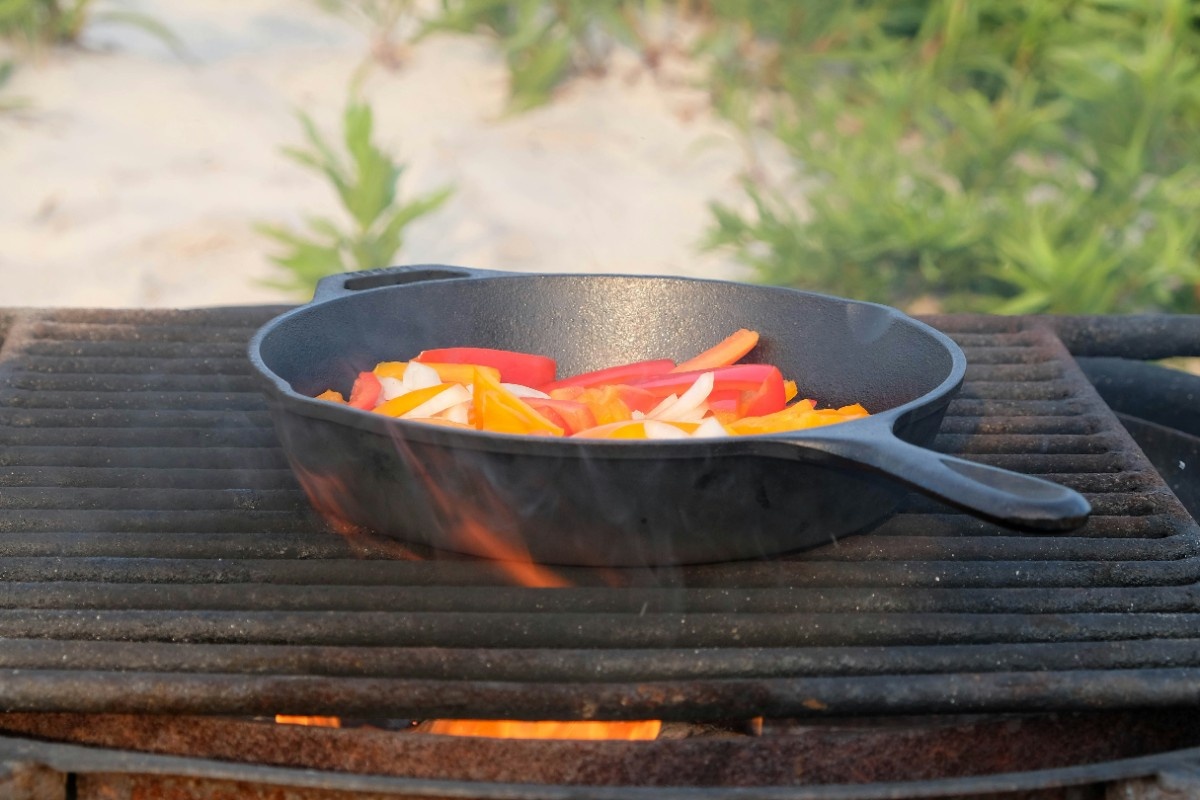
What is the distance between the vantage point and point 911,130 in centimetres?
536

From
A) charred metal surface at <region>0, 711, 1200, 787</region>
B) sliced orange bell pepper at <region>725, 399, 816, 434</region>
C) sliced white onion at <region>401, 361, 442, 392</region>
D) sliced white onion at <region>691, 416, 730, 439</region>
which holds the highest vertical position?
sliced white onion at <region>691, 416, 730, 439</region>

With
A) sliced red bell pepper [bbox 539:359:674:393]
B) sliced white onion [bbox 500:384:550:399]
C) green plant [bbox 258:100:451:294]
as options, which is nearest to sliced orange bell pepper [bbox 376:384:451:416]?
sliced white onion [bbox 500:384:550:399]

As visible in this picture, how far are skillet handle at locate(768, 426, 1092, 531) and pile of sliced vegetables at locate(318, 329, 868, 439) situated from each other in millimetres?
214

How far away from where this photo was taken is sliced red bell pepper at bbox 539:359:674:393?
180 cm

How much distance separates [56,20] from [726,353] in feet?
14.8

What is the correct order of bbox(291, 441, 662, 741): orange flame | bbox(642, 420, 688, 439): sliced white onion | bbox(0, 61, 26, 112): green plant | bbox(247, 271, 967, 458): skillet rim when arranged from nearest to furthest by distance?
bbox(247, 271, 967, 458): skillet rim
bbox(291, 441, 662, 741): orange flame
bbox(642, 420, 688, 439): sliced white onion
bbox(0, 61, 26, 112): green plant

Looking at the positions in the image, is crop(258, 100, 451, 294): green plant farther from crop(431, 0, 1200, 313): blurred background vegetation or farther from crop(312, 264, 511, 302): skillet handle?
crop(312, 264, 511, 302): skillet handle

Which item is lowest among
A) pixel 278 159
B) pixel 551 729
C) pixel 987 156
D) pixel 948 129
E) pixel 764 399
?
pixel 278 159

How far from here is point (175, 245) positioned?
15.6 feet

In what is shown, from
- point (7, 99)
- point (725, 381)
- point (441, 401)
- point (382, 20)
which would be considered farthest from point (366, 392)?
point (382, 20)

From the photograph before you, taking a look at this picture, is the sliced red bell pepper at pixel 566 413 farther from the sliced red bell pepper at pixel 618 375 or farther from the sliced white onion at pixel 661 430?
the sliced red bell pepper at pixel 618 375

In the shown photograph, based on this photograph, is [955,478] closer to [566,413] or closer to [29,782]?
[566,413]

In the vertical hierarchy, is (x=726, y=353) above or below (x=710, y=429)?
below

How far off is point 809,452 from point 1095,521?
62 cm
